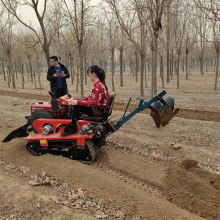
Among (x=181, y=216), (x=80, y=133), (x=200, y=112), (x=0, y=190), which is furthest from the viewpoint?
(x=200, y=112)

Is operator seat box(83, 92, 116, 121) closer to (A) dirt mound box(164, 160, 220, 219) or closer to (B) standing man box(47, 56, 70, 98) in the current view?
(A) dirt mound box(164, 160, 220, 219)

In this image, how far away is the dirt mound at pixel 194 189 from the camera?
3234 millimetres

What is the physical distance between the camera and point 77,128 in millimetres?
4582

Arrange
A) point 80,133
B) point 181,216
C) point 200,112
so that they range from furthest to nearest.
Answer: point 200,112 → point 80,133 → point 181,216

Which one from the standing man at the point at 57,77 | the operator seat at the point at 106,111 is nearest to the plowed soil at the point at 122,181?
the operator seat at the point at 106,111

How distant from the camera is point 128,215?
2.97m

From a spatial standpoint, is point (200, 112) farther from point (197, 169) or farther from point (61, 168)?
point (61, 168)

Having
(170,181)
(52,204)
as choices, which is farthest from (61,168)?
(170,181)

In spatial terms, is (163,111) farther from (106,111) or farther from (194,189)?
(194,189)

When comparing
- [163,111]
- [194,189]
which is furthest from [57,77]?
[194,189]

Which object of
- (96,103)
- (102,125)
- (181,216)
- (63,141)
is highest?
(96,103)

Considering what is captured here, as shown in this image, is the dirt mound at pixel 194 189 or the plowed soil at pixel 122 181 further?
the dirt mound at pixel 194 189

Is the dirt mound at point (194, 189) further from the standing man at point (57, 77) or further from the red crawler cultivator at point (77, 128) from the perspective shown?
the standing man at point (57, 77)

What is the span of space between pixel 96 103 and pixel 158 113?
1.36m
